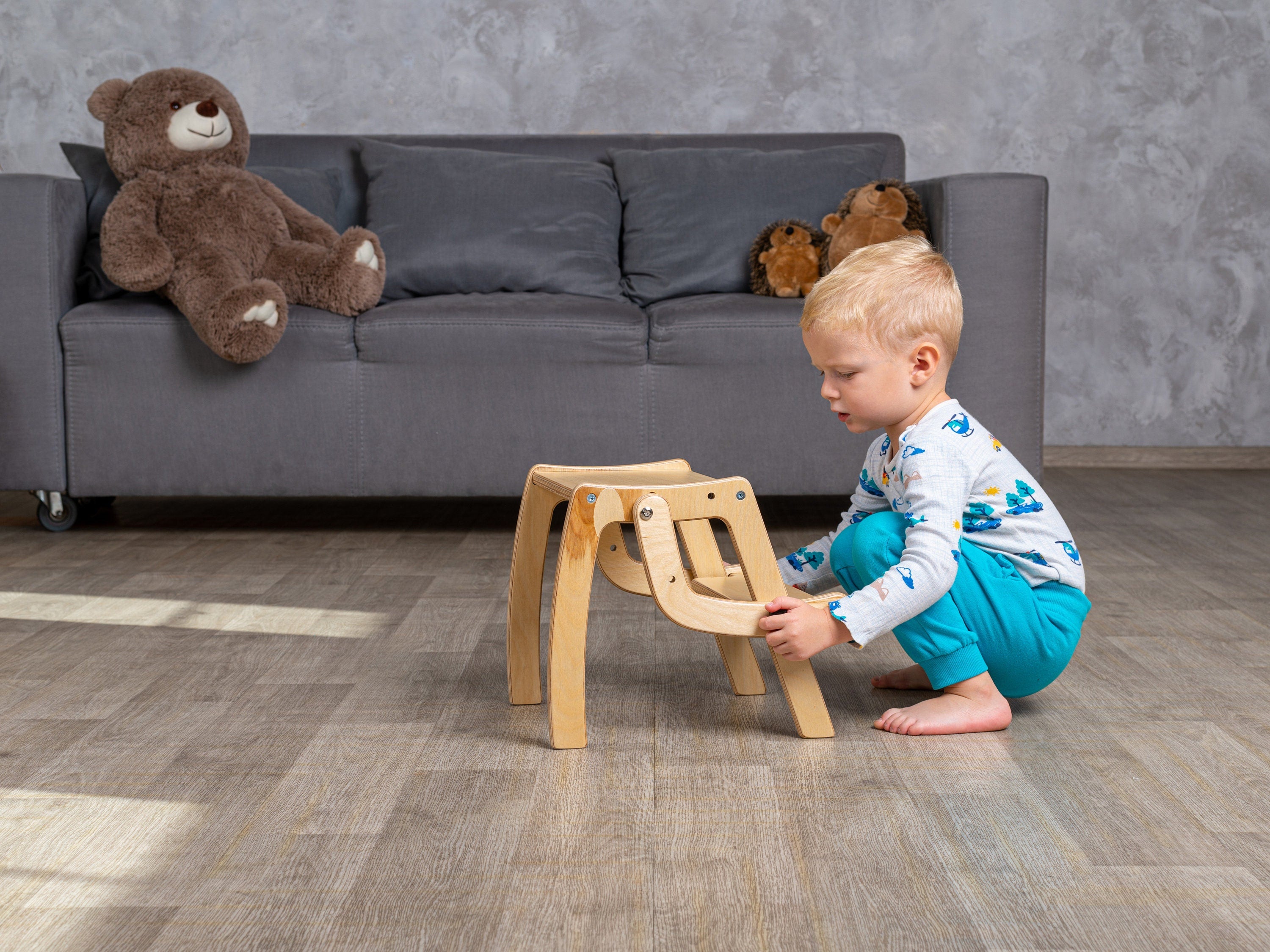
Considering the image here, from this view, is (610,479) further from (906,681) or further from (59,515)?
(59,515)

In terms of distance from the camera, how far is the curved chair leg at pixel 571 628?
1.11 metres

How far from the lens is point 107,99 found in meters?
2.32

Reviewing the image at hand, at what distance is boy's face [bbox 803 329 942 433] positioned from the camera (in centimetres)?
119

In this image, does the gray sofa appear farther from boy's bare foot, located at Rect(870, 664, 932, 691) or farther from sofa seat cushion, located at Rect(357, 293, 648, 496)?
boy's bare foot, located at Rect(870, 664, 932, 691)

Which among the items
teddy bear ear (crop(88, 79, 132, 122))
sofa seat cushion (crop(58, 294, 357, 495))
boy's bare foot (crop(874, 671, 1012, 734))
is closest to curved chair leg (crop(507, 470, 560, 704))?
boy's bare foot (crop(874, 671, 1012, 734))

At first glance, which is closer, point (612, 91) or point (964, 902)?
point (964, 902)

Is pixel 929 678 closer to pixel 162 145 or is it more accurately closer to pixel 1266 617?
pixel 1266 617

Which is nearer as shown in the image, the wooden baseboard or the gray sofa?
the gray sofa

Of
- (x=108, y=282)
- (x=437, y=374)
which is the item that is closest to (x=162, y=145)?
(x=108, y=282)

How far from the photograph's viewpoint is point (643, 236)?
2574 mm

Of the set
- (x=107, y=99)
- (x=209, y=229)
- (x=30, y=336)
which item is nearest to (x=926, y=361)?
(x=209, y=229)

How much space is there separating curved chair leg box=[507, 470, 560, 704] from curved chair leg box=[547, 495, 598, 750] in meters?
0.13

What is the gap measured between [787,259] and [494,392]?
2.18ft

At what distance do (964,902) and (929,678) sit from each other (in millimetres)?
429
